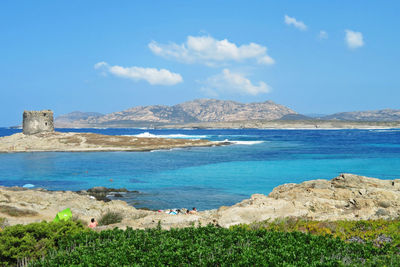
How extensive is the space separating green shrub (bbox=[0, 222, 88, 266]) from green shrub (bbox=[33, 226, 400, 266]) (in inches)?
14.4

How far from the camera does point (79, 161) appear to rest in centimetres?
5241

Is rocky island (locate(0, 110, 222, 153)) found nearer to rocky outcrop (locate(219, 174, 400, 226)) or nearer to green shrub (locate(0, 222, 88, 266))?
rocky outcrop (locate(219, 174, 400, 226))

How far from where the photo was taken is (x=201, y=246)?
386 inches

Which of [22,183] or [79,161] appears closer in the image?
[22,183]

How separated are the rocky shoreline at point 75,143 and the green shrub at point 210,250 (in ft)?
191

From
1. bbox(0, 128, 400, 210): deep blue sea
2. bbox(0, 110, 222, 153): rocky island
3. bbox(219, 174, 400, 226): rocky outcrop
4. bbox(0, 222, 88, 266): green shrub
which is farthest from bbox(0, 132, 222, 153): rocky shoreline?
bbox(0, 222, 88, 266): green shrub

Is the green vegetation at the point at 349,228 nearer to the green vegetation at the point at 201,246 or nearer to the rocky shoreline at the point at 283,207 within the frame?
the green vegetation at the point at 201,246

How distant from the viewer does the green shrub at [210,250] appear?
8.67 meters

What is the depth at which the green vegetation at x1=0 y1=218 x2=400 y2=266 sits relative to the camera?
8758 millimetres

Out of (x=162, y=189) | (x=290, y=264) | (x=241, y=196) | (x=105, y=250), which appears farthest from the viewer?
(x=162, y=189)

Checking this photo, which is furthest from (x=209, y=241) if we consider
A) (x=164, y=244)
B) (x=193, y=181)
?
(x=193, y=181)

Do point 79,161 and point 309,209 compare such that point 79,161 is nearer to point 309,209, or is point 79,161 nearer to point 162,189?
point 162,189

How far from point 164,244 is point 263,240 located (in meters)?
3.01

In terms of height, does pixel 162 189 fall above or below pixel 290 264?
below
